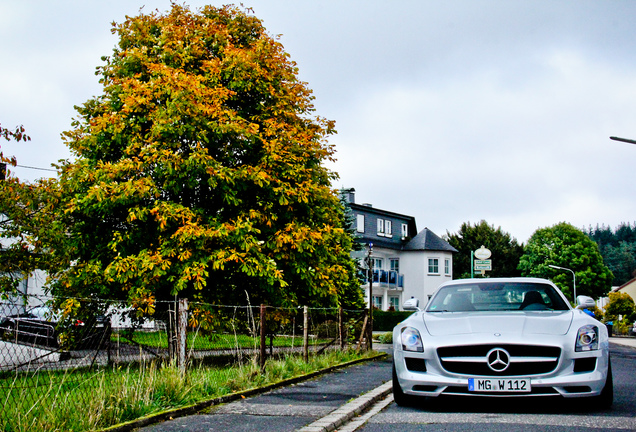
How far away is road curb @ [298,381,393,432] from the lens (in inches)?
265

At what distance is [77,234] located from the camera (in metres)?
18.3

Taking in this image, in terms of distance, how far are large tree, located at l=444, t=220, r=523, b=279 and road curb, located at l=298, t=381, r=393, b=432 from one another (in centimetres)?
6831

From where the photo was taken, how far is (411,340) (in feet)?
25.2

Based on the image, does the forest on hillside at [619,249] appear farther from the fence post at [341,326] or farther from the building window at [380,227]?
the fence post at [341,326]

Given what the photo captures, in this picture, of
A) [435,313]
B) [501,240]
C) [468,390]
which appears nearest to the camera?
[468,390]

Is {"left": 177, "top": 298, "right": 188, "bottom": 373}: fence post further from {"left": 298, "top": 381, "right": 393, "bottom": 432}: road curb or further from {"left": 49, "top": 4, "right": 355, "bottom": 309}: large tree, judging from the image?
{"left": 49, "top": 4, "right": 355, "bottom": 309}: large tree

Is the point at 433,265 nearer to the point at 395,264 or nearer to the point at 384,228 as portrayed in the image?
the point at 395,264

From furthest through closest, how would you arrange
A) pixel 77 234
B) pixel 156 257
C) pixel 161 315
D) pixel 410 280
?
1. pixel 410 280
2. pixel 77 234
3. pixel 156 257
4. pixel 161 315

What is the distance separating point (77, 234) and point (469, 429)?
14363 mm

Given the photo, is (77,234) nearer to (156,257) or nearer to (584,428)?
(156,257)

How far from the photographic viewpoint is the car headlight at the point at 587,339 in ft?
23.7

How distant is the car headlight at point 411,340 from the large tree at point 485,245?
230 ft

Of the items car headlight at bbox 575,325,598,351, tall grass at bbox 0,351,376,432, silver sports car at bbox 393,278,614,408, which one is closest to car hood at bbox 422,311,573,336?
silver sports car at bbox 393,278,614,408

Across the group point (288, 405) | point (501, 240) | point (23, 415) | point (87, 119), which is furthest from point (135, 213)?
point (501, 240)
